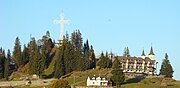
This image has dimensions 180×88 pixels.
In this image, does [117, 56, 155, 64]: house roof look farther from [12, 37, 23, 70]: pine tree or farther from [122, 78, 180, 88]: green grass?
[12, 37, 23, 70]: pine tree

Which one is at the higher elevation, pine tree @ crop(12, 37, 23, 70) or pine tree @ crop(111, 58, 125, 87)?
pine tree @ crop(12, 37, 23, 70)

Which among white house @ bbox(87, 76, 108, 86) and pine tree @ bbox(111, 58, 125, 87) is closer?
pine tree @ bbox(111, 58, 125, 87)

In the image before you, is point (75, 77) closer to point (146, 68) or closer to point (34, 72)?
point (34, 72)

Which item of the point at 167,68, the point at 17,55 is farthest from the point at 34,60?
the point at 167,68

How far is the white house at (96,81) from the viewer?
395 ft

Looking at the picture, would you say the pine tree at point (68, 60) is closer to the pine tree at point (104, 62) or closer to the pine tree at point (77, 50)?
the pine tree at point (77, 50)

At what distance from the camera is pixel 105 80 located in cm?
12050

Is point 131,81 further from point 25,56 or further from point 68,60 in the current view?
point 25,56

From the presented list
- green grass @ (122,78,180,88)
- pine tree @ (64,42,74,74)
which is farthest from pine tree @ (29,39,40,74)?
green grass @ (122,78,180,88)

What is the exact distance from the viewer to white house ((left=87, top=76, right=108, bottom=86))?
395 ft

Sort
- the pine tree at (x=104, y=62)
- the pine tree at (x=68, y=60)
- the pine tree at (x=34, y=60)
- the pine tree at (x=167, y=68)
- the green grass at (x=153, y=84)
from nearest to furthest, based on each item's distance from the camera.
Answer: the green grass at (x=153, y=84) < the pine tree at (x=167, y=68) < the pine tree at (x=68, y=60) < the pine tree at (x=34, y=60) < the pine tree at (x=104, y=62)

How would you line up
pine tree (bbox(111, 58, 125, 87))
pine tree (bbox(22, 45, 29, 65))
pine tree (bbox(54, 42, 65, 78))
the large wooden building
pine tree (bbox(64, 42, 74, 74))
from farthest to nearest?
pine tree (bbox(22, 45, 29, 65)), the large wooden building, pine tree (bbox(64, 42, 74, 74)), pine tree (bbox(54, 42, 65, 78)), pine tree (bbox(111, 58, 125, 87))

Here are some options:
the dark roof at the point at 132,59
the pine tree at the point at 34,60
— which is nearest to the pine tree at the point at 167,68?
the dark roof at the point at 132,59

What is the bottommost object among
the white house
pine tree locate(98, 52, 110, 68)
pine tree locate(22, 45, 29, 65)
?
the white house
